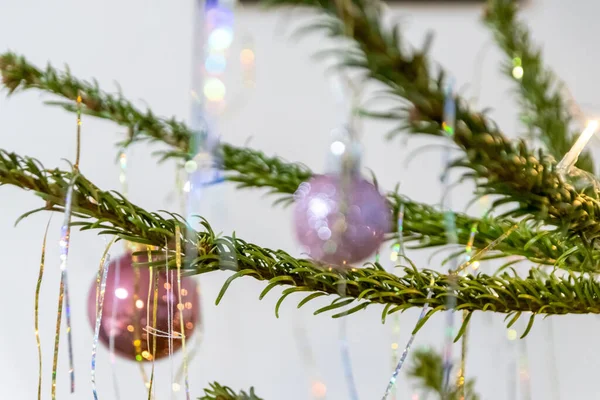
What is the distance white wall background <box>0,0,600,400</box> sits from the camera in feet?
1.65

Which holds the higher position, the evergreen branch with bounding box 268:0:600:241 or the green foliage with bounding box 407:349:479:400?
the evergreen branch with bounding box 268:0:600:241

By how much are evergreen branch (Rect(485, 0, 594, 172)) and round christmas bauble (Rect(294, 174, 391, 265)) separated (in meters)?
0.14

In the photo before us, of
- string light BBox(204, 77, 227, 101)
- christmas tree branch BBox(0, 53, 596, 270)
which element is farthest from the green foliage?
string light BBox(204, 77, 227, 101)

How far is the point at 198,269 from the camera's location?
0.18m

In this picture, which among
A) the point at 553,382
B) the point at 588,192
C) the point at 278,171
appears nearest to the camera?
the point at 588,192

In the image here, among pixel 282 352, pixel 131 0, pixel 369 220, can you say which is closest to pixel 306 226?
pixel 369 220

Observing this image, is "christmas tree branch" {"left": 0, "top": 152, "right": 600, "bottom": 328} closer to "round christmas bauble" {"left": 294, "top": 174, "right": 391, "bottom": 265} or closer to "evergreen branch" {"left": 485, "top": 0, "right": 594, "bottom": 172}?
"round christmas bauble" {"left": 294, "top": 174, "right": 391, "bottom": 265}

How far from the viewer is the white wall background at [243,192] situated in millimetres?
503

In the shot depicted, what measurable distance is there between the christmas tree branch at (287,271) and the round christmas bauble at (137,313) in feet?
0.29

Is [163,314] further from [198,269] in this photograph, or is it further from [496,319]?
[496,319]

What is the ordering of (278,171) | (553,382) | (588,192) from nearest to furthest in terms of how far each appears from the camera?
(588,192), (278,171), (553,382)

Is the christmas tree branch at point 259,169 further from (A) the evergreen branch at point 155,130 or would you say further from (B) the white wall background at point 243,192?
(B) the white wall background at point 243,192

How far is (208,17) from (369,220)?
0.12 metres

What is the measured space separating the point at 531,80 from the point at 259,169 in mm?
191
